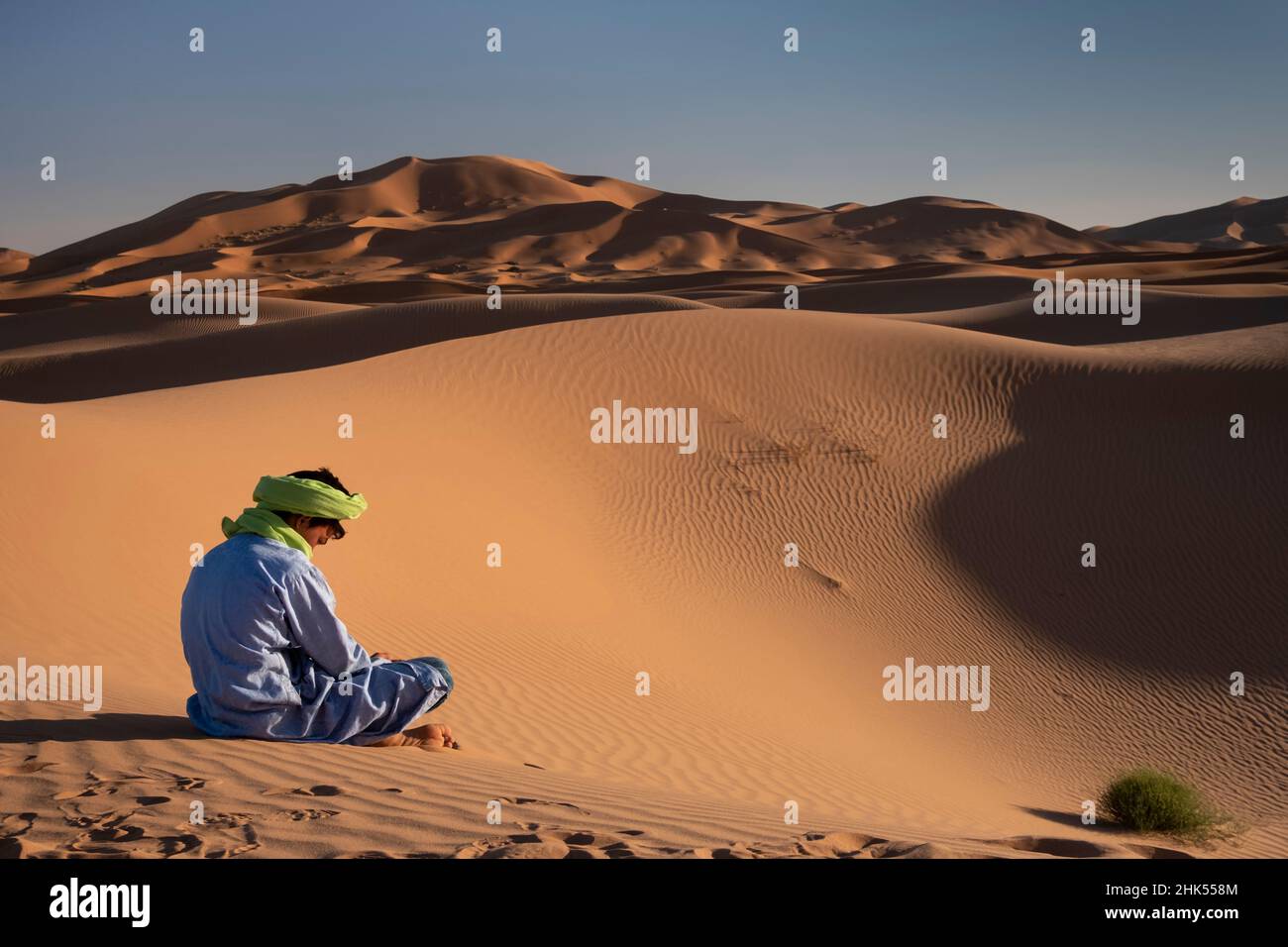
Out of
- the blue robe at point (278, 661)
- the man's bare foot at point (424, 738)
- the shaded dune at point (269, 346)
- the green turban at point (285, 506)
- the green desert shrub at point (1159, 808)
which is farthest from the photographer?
the shaded dune at point (269, 346)

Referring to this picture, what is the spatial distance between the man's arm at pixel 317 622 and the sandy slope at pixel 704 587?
0.43 m

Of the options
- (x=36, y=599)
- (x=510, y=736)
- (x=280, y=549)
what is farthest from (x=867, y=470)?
(x=280, y=549)

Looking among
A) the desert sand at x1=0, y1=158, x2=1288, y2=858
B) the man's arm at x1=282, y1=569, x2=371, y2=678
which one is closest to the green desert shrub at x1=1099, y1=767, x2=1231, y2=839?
the desert sand at x1=0, y1=158, x2=1288, y2=858

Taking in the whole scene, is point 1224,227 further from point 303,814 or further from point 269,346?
point 303,814

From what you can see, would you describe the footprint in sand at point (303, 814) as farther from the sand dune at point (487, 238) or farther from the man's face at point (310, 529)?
the sand dune at point (487, 238)

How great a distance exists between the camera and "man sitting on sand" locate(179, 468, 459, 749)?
4.64m

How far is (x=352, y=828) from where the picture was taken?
382 cm

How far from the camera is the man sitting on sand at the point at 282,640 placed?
15.2 ft

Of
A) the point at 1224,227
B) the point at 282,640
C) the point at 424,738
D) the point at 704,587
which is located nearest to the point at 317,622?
the point at 282,640

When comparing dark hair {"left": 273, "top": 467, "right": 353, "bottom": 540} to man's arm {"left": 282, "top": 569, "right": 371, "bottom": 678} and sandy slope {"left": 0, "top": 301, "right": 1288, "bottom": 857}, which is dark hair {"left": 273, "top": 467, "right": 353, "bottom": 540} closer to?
man's arm {"left": 282, "top": 569, "right": 371, "bottom": 678}

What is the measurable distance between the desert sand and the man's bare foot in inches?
6.2

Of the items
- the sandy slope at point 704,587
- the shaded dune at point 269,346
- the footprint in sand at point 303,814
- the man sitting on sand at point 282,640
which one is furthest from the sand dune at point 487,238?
the footprint in sand at point 303,814
